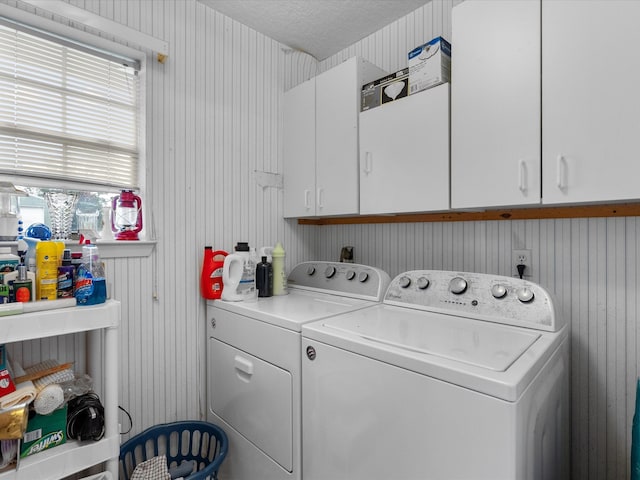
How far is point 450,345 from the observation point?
3.62 feet

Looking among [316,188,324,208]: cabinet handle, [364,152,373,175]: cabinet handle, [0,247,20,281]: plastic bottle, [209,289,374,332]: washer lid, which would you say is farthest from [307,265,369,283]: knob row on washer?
[0,247,20,281]: plastic bottle

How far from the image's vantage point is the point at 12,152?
4.70ft

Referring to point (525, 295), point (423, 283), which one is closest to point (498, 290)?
point (525, 295)

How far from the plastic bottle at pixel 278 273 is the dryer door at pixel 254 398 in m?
0.43

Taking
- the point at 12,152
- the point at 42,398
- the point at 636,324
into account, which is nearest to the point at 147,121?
the point at 12,152

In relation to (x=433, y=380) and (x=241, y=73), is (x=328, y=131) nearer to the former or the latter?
(x=241, y=73)

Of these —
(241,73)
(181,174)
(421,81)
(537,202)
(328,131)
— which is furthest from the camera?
(241,73)

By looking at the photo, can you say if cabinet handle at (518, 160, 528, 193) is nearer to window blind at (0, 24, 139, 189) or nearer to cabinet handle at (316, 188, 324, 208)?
cabinet handle at (316, 188, 324, 208)

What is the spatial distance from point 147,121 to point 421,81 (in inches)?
53.2

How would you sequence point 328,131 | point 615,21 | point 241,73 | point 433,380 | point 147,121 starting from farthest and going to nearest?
point 241,73 < point 328,131 < point 147,121 < point 615,21 < point 433,380

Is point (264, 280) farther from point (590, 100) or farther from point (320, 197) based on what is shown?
point (590, 100)

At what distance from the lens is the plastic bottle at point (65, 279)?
4.17 feet

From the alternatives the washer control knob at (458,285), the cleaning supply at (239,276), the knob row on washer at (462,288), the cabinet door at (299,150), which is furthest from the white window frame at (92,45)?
the washer control knob at (458,285)

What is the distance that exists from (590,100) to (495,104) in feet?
1.00
